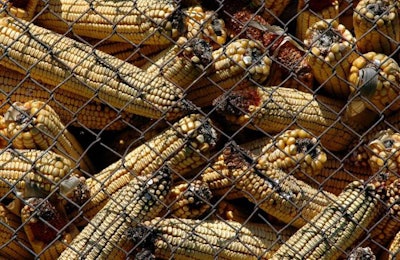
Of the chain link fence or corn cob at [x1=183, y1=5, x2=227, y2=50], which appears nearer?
the chain link fence

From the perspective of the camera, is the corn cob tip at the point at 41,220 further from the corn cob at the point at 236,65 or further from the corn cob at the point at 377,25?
the corn cob at the point at 377,25

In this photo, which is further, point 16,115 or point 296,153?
point 296,153

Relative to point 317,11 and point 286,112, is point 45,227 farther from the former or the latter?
point 317,11

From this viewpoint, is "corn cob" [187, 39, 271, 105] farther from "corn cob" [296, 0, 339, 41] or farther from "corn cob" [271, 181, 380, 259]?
"corn cob" [271, 181, 380, 259]

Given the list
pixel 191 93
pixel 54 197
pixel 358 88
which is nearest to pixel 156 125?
pixel 191 93

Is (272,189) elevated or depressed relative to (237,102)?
depressed

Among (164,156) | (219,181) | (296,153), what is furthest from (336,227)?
(164,156)

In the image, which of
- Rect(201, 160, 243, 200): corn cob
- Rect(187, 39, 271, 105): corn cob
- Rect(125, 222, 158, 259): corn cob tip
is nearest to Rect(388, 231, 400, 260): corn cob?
Rect(201, 160, 243, 200): corn cob

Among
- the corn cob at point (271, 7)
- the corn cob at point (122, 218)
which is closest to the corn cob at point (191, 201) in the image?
the corn cob at point (122, 218)
